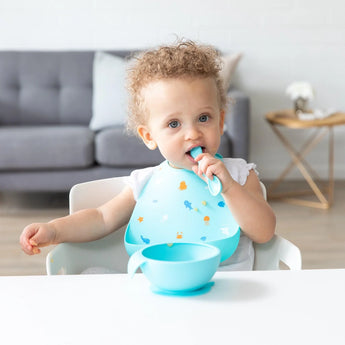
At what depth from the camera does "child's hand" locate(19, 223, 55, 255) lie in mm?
1178

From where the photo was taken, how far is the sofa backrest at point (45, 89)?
3943 millimetres

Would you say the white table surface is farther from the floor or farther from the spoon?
the floor

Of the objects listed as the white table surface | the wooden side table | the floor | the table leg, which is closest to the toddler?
the white table surface

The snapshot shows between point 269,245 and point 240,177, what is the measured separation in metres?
0.15

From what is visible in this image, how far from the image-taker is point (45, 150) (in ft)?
11.3

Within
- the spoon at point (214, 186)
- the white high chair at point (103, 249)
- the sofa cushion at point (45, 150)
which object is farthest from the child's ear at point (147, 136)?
the sofa cushion at point (45, 150)

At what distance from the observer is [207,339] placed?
74cm

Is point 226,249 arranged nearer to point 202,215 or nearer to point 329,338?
point 202,215

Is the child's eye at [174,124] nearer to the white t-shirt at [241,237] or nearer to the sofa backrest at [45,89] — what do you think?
the white t-shirt at [241,237]

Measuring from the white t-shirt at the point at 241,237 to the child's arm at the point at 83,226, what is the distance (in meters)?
0.02

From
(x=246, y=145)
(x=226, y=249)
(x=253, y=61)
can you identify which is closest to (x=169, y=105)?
(x=226, y=249)

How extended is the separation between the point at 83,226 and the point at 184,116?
1.00 ft

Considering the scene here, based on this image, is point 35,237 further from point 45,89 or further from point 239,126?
point 45,89

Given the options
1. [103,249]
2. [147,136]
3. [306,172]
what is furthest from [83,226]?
[306,172]
